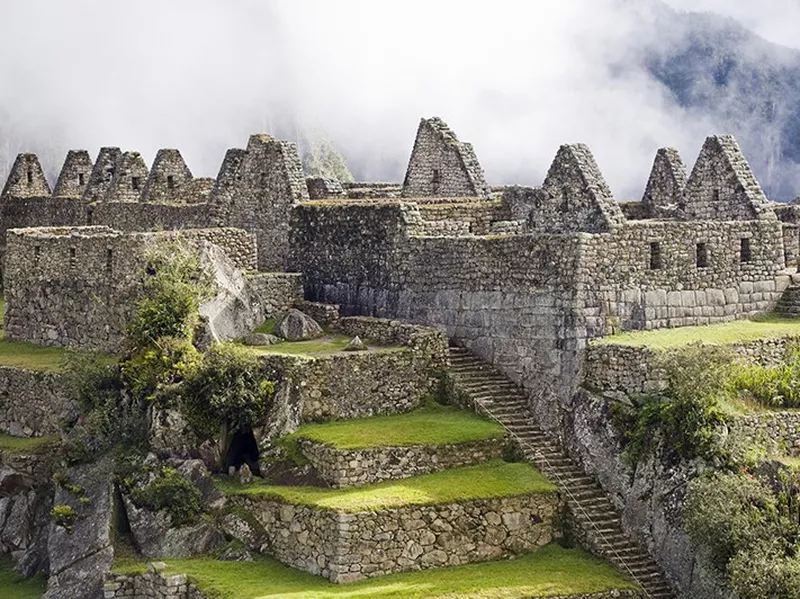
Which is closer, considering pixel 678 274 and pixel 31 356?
pixel 678 274

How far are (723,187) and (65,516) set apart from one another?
18.0m

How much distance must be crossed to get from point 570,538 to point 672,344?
4.59m

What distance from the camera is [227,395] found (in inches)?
1577

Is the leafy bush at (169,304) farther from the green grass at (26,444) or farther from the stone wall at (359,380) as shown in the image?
the green grass at (26,444)

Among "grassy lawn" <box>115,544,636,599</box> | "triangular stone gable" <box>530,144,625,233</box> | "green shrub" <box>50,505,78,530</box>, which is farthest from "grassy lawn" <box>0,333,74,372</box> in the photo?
"triangular stone gable" <box>530,144,625,233</box>

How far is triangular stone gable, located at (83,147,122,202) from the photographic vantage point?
60.2 meters

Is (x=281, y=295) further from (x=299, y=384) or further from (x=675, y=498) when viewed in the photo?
(x=675, y=498)

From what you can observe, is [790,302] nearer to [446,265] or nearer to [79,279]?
[446,265]

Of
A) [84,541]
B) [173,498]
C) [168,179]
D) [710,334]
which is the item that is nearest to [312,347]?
[173,498]

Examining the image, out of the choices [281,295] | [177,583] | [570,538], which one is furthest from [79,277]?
[570,538]

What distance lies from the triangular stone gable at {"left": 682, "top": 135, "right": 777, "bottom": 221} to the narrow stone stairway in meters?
7.95

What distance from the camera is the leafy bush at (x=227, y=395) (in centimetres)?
4016

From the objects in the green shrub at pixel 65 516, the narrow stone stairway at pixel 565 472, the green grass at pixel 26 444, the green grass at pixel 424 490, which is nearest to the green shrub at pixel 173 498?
the green grass at pixel 424 490

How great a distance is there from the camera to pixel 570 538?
38469 mm
